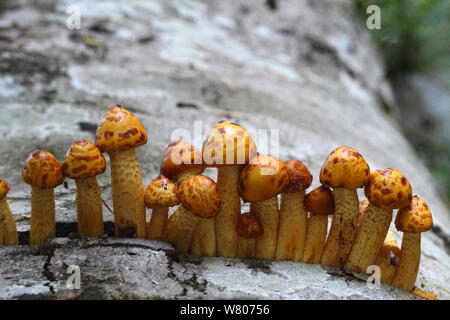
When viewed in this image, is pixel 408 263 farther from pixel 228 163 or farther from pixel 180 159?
pixel 180 159

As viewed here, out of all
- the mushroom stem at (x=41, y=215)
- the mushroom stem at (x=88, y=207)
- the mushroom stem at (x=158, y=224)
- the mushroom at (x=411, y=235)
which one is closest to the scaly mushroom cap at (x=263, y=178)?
the mushroom stem at (x=158, y=224)

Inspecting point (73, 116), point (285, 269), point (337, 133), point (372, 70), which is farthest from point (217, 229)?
point (372, 70)

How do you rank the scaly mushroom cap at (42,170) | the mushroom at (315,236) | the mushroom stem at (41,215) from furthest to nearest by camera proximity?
the mushroom at (315,236) < the mushroom stem at (41,215) < the scaly mushroom cap at (42,170)

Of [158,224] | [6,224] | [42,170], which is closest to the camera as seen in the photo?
[42,170]

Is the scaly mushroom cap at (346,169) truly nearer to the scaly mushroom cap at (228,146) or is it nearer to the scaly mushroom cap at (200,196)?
the scaly mushroom cap at (228,146)

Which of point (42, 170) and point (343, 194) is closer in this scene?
point (42, 170)

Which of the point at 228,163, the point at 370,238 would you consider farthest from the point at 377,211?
the point at 228,163
